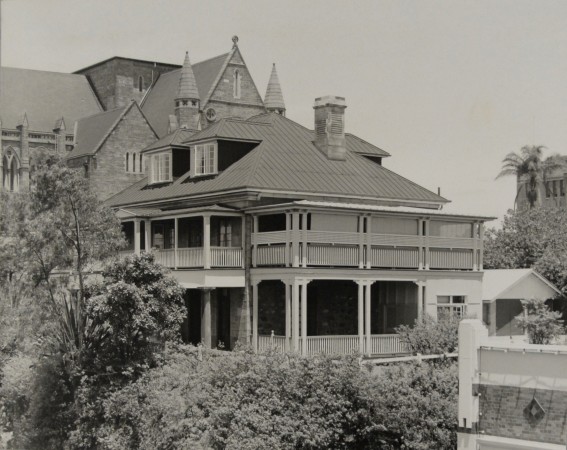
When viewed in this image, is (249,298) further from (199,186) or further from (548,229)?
(548,229)

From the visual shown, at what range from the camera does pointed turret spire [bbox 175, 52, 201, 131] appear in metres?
67.1

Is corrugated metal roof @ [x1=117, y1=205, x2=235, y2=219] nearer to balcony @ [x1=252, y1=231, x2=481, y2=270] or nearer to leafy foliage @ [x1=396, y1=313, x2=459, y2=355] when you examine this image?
balcony @ [x1=252, y1=231, x2=481, y2=270]

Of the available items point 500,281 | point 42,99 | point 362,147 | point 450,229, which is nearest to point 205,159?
point 362,147

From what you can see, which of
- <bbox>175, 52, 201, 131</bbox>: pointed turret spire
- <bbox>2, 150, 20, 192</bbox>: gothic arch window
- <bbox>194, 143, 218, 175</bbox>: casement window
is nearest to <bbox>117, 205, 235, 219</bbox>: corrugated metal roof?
<bbox>194, 143, 218, 175</bbox>: casement window

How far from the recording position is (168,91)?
77.4 meters

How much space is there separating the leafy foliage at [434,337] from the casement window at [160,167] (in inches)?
635

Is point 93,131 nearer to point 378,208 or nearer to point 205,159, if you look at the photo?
point 205,159

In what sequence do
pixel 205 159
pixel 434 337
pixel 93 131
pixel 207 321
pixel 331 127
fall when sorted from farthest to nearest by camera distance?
pixel 93 131
pixel 331 127
pixel 205 159
pixel 207 321
pixel 434 337

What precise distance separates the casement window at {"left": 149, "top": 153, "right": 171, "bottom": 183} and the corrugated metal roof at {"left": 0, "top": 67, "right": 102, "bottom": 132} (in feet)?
93.3

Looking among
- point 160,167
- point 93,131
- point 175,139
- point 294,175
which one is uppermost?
point 93,131

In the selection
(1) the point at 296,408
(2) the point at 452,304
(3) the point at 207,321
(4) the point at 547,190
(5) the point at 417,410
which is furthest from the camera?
(4) the point at 547,190

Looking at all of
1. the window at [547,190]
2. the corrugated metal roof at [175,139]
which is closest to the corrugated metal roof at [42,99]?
the corrugated metal roof at [175,139]

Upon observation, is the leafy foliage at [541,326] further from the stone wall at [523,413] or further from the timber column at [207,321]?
the stone wall at [523,413]

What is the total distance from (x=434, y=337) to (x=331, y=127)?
13138 millimetres
